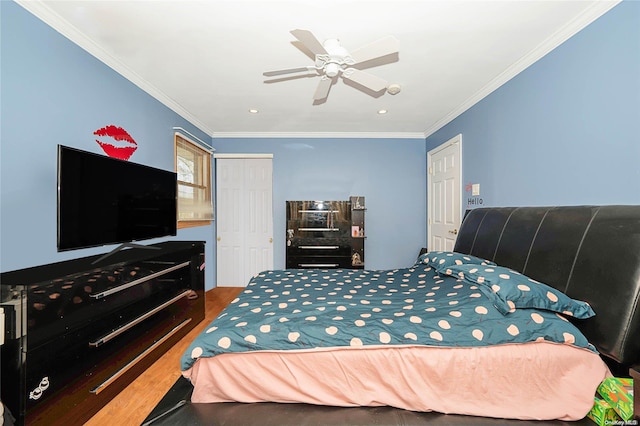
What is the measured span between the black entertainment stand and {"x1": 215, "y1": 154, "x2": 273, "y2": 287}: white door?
197 cm

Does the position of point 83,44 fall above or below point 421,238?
above

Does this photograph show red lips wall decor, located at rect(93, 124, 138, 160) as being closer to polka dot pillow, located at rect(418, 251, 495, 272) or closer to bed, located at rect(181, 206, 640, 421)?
bed, located at rect(181, 206, 640, 421)

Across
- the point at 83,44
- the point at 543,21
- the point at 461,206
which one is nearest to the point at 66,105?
the point at 83,44

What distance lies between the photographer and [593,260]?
140 cm

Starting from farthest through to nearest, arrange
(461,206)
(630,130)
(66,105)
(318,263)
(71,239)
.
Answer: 1. (318,263)
2. (461,206)
3. (66,105)
4. (71,239)
5. (630,130)

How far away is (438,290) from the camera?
1.76m

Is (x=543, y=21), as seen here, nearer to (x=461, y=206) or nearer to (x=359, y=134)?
(x=461, y=206)

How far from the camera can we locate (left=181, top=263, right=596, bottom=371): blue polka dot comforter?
49.0 inches

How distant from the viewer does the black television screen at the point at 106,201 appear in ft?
5.52

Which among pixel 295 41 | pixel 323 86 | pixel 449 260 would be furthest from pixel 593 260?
pixel 295 41

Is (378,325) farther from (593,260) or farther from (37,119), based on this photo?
(37,119)

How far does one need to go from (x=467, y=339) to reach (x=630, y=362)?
734 mm

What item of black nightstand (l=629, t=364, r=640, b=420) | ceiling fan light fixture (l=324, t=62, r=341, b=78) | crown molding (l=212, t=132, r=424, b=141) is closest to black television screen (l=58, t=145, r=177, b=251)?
ceiling fan light fixture (l=324, t=62, r=341, b=78)

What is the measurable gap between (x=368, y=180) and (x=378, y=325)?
10.7ft
